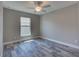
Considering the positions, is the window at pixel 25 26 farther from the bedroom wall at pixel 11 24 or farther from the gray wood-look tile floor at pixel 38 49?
the gray wood-look tile floor at pixel 38 49

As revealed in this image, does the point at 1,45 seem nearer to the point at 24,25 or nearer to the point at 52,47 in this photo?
the point at 24,25

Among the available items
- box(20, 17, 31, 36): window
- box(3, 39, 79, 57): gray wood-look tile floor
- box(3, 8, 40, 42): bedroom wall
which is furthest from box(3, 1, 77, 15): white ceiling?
box(3, 39, 79, 57): gray wood-look tile floor

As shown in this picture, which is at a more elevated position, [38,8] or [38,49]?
[38,8]

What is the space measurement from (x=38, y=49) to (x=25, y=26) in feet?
Answer: 1.86

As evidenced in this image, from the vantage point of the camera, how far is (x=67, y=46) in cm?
151

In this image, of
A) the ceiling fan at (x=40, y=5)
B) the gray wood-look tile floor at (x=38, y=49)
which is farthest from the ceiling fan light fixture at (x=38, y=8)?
the gray wood-look tile floor at (x=38, y=49)

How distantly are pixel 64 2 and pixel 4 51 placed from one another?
1.51 metres

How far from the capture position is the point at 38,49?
155 cm

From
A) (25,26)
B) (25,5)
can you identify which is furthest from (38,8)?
Result: (25,26)

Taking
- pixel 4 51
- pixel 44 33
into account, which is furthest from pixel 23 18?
pixel 4 51

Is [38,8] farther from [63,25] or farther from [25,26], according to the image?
[63,25]

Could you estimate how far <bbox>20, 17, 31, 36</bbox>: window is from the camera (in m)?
1.46

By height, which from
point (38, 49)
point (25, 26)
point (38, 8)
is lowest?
point (38, 49)

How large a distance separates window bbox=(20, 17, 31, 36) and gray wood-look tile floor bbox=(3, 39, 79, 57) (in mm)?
202
